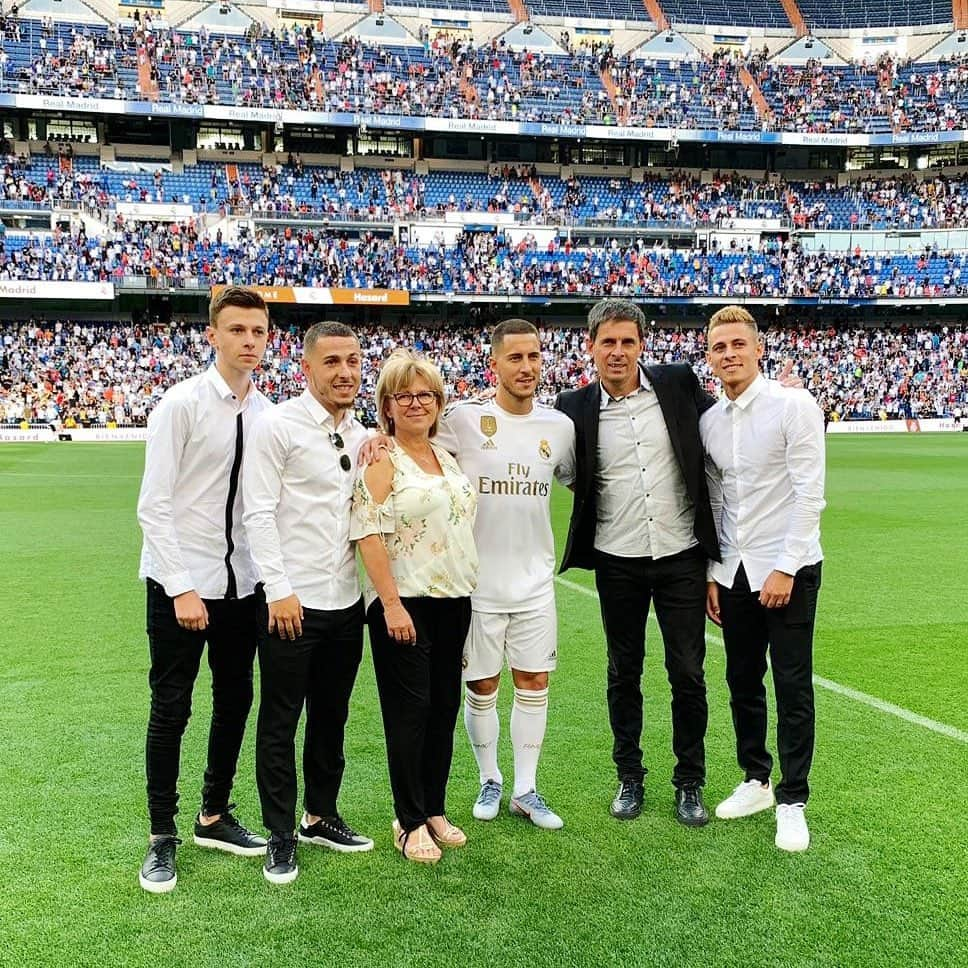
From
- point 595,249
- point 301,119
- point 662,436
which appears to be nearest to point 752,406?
point 662,436

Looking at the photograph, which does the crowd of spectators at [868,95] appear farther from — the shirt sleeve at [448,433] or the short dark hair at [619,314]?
the shirt sleeve at [448,433]

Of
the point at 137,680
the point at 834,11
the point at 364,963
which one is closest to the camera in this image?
the point at 364,963

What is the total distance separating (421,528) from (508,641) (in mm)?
881

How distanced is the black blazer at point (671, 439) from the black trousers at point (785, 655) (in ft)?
0.95

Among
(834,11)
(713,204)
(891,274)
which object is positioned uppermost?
(834,11)

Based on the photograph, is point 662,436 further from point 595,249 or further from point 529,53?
point 529,53

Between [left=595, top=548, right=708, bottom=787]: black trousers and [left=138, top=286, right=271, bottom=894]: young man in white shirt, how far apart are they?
1793 mm

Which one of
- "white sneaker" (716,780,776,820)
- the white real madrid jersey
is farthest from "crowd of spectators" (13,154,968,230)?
"white sneaker" (716,780,776,820)

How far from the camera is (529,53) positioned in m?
54.2

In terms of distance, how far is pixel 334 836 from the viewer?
160 inches

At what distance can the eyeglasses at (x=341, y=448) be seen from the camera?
3814mm

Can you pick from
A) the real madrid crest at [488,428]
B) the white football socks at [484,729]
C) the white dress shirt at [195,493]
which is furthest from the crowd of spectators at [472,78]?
the white football socks at [484,729]

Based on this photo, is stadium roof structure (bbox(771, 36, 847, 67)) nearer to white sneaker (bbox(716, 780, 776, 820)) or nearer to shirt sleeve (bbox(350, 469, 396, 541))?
white sneaker (bbox(716, 780, 776, 820))

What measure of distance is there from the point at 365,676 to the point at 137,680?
1624 millimetres
